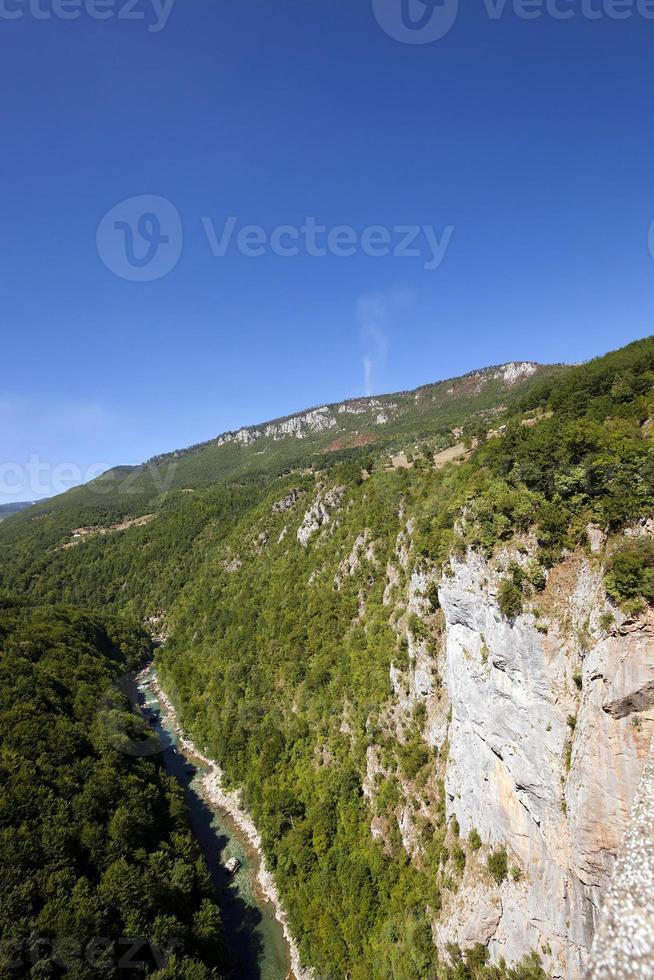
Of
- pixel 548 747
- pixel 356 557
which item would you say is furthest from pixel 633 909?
pixel 356 557

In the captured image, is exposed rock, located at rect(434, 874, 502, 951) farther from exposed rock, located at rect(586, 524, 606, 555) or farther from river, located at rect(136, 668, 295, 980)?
exposed rock, located at rect(586, 524, 606, 555)

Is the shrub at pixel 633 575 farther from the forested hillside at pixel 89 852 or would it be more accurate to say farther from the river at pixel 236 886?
the river at pixel 236 886

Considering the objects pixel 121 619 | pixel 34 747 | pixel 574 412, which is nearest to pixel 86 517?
pixel 121 619

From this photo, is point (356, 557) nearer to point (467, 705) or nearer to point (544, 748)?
point (467, 705)

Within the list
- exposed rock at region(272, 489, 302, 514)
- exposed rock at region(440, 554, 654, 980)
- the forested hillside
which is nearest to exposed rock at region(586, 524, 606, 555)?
exposed rock at region(440, 554, 654, 980)

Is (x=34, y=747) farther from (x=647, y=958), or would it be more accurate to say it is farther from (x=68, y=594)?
(x=68, y=594)

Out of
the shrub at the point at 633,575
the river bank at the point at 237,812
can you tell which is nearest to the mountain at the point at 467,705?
the shrub at the point at 633,575
